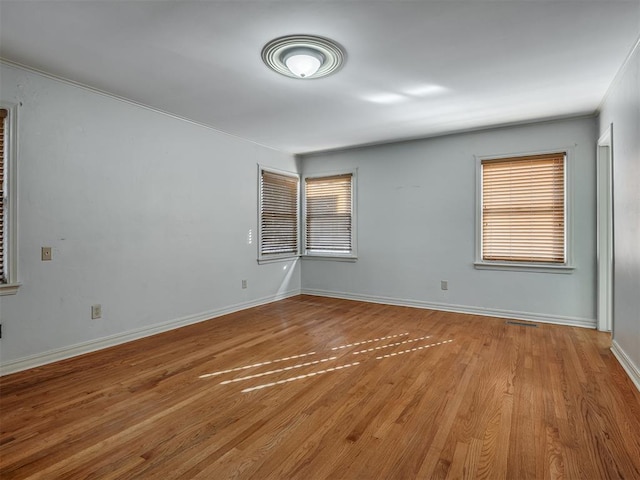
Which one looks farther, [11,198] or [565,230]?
[565,230]

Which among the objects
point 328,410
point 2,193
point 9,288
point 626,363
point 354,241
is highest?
point 2,193

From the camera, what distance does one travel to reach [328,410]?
2.22 meters

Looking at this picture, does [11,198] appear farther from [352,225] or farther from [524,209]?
[524,209]

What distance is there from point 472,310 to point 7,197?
5208 millimetres

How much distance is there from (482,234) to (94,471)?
463cm

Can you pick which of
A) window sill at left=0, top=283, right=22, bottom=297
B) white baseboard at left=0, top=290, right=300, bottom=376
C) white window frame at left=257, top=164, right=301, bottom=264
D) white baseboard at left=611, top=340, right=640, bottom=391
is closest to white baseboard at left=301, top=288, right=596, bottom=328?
white window frame at left=257, top=164, right=301, bottom=264

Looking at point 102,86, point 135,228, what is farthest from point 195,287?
point 102,86

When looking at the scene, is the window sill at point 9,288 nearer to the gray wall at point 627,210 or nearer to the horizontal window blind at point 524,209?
the gray wall at point 627,210

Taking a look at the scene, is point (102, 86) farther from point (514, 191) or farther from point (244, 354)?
point (514, 191)

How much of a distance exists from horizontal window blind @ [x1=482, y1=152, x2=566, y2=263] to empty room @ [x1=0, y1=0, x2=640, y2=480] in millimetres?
26

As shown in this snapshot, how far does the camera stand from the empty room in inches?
77.9

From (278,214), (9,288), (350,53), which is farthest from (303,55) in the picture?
(278,214)

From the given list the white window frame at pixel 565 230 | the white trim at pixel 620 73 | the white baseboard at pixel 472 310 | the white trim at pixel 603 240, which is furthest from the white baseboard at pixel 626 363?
the white trim at pixel 620 73

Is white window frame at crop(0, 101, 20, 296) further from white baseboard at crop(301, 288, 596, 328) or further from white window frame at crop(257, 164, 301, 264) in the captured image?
white baseboard at crop(301, 288, 596, 328)
